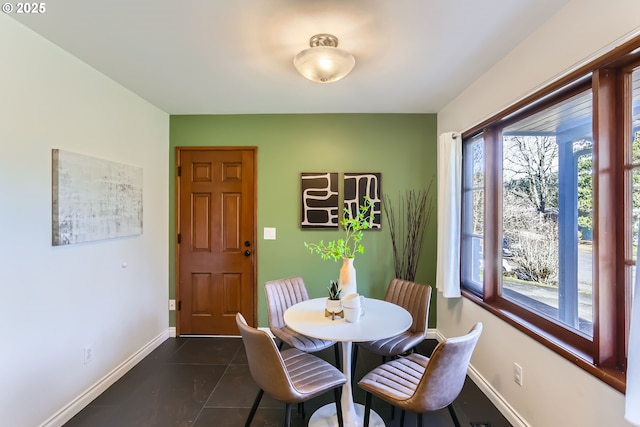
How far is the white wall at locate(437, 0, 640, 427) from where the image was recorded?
4.14 feet

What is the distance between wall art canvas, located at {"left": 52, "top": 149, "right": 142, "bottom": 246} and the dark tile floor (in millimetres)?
1180

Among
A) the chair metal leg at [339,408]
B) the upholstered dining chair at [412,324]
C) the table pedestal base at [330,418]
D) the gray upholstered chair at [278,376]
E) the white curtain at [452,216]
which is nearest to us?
the gray upholstered chair at [278,376]

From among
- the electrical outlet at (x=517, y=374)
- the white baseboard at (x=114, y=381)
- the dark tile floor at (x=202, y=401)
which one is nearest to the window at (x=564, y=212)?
the electrical outlet at (x=517, y=374)

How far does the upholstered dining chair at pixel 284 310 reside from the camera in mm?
2062

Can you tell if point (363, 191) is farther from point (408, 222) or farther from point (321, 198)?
point (408, 222)

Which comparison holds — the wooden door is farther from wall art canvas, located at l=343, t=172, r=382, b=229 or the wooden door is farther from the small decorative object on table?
the small decorative object on table

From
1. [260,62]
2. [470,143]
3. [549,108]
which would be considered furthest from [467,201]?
[260,62]

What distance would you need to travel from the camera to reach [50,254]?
5.97 ft

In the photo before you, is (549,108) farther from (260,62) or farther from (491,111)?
(260,62)

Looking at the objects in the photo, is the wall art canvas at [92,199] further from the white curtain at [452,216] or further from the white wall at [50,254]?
the white curtain at [452,216]

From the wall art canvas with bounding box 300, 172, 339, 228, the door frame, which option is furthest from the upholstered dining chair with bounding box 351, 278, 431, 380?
the door frame

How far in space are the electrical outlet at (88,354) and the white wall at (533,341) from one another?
2.92 m

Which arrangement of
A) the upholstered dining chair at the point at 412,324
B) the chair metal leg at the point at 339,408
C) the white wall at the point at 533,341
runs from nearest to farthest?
the white wall at the point at 533,341 < the chair metal leg at the point at 339,408 < the upholstered dining chair at the point at 412,324

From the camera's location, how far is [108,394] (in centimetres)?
219
